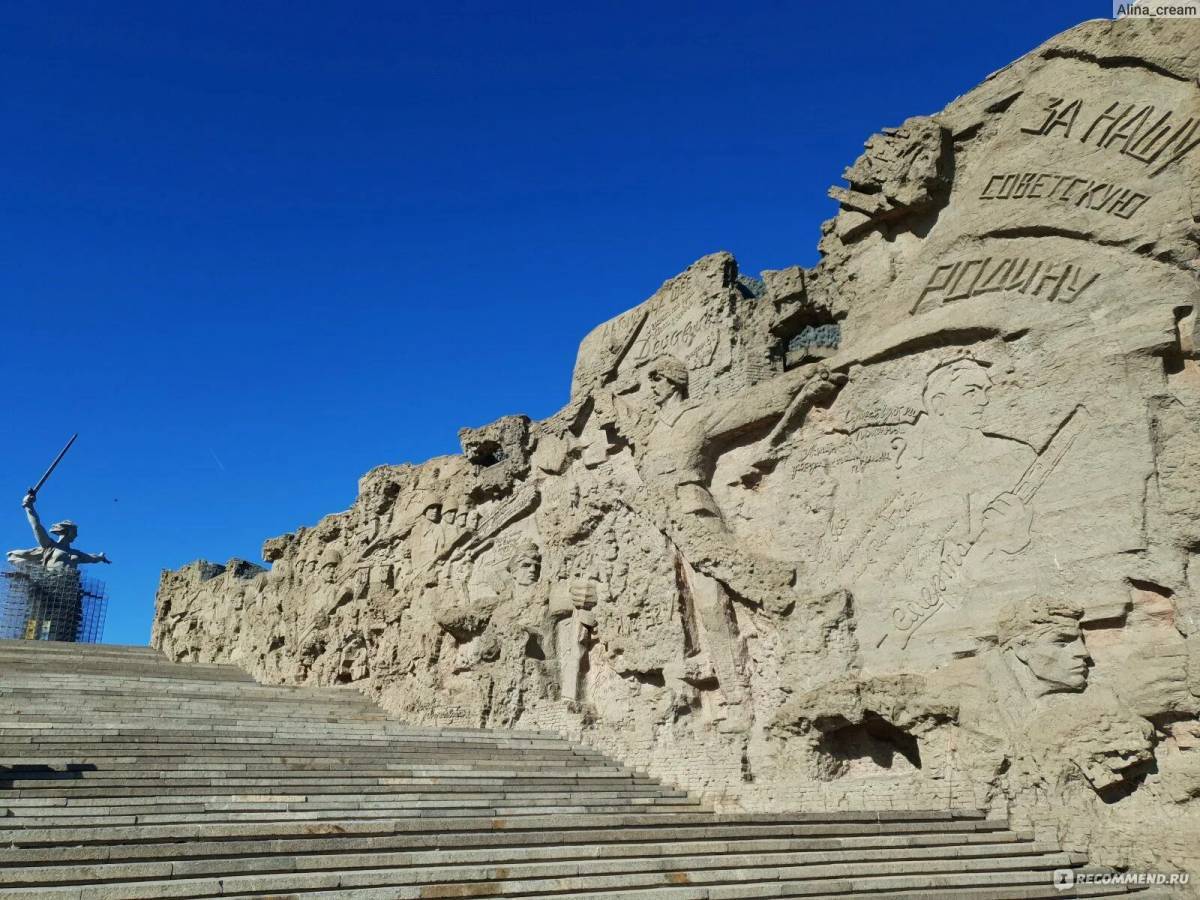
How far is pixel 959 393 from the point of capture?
7.21 meters

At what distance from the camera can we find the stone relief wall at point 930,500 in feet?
19.7

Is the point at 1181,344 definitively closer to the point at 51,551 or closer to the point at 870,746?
the point at 870,746

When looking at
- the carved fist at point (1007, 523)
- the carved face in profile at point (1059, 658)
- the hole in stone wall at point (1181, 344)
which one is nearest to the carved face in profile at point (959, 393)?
the carved fist at point (1007, 523)

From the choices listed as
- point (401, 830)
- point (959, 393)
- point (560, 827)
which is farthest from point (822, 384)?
point (401, 830)

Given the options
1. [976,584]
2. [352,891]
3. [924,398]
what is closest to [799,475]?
[924,398]

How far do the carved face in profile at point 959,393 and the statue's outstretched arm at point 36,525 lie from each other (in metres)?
27.4

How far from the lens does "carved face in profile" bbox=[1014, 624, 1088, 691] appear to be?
6.03 meters

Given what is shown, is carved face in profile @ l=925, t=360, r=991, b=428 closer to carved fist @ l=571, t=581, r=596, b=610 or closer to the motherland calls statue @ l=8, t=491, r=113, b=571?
carved fist @ l=571, t=581, r=596, b=610

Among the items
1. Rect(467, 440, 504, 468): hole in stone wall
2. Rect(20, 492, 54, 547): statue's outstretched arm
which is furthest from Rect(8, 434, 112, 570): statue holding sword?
Rect(467, 440, 504, 468): hole in stone wall

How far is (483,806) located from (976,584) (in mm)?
3739

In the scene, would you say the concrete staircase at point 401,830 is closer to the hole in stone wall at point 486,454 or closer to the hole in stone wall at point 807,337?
the hole in stone wall at point 807,337

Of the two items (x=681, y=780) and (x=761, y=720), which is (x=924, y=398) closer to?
(x=761, y=720)

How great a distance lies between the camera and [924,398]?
743cm

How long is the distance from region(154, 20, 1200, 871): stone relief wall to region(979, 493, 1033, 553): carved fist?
0.04m
